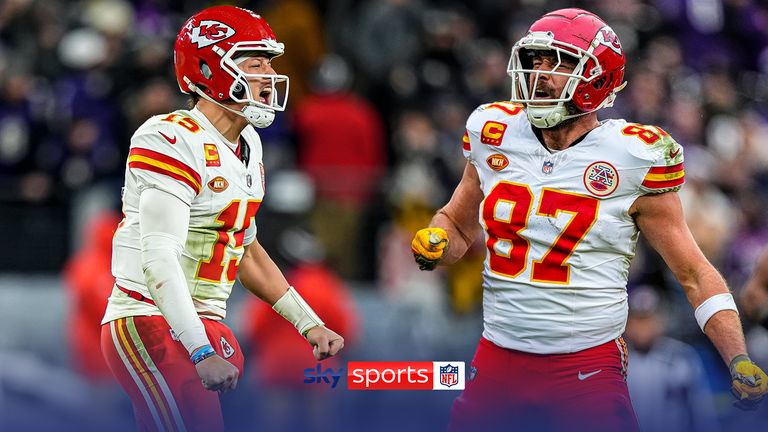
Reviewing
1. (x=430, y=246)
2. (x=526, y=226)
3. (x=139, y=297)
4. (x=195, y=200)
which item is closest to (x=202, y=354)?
(x=139, y=297)

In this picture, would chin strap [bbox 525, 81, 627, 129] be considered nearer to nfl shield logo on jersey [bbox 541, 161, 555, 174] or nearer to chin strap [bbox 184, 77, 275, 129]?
nfl shield logo on jersey [bbox 541, 161, 555, 174]

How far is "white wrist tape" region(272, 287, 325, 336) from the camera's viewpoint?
19.3ft

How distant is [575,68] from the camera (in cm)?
582

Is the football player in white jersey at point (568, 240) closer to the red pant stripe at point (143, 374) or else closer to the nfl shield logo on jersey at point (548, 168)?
the nfl shield logo on jersey at point (548, 168)

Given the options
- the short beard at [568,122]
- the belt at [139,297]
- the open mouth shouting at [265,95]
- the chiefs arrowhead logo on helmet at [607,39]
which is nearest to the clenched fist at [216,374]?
the belt at [139,297]

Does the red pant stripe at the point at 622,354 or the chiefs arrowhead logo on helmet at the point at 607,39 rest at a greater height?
the chiefs arrowhead logo on helmet at the point at 607,39

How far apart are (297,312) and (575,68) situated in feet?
4.92

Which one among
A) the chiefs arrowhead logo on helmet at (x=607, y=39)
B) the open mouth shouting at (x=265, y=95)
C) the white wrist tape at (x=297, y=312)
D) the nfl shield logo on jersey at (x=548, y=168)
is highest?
the chiefs arrowhead logo on helmet at (x=607, y=39)

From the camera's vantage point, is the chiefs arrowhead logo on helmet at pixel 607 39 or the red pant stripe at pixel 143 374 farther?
the chiefs arrowhead logo on helmet at pixel 607 39

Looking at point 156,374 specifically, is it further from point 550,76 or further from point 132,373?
point 550,76

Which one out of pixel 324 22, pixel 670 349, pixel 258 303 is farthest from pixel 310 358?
pixel 324 22

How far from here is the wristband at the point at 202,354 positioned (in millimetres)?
5133

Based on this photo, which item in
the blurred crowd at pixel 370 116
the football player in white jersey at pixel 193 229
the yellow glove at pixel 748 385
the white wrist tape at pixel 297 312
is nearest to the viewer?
the football player in white jersey at pixel 193 229

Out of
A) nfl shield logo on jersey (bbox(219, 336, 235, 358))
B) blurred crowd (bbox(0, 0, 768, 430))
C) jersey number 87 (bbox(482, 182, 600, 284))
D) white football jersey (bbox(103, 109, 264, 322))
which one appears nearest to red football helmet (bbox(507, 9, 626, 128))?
jersey number 87 (bbox(482, 182, 600, 284))
